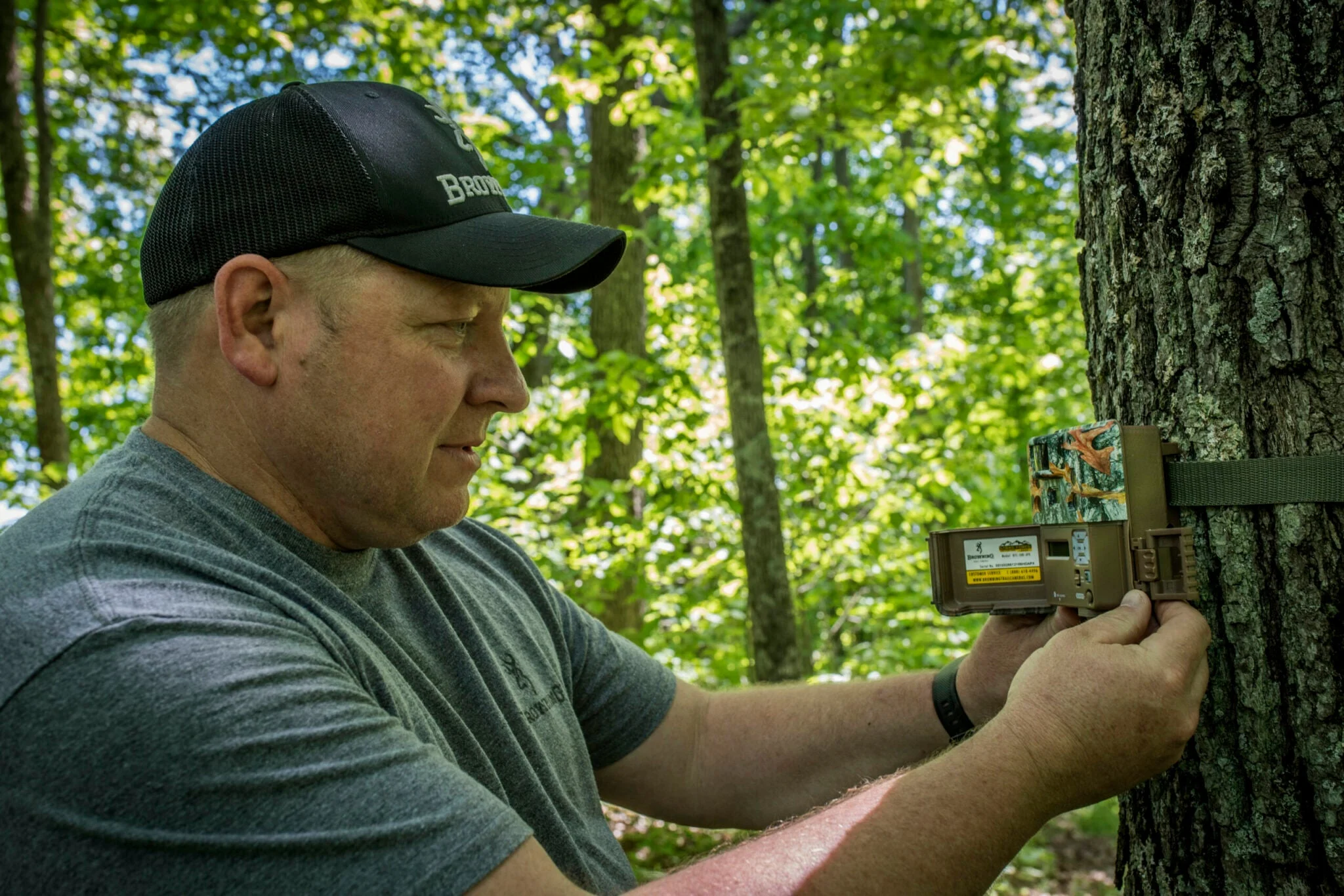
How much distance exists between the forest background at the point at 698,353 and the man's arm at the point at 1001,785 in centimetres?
358

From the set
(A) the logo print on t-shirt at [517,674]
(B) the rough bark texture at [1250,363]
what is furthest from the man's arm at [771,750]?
(B) the rough bark texture at [1250,363]

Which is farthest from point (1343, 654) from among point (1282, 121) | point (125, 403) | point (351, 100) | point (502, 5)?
point (125, 403)

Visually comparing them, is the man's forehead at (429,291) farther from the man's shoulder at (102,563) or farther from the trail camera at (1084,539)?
the trail camera at (1084,539)

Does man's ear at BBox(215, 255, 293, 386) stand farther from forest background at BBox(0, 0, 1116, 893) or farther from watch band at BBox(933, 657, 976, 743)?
forest background at BBox(0, 0, 1116, 893)

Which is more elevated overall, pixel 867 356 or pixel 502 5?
pixel 502 5

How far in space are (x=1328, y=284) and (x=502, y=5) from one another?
7.89 meters

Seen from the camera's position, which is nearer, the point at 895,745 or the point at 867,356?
the point at 895,745

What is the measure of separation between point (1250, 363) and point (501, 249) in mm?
1151

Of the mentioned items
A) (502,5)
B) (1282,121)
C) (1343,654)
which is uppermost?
(502,5)

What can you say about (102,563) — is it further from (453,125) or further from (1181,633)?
(1181,633)

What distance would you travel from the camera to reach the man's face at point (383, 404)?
55.4 inches

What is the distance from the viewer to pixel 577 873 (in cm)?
163

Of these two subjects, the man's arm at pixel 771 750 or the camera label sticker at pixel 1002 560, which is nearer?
the camera label sticker at pixel 1002 560

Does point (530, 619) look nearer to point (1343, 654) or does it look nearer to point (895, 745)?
point (895, 745)
